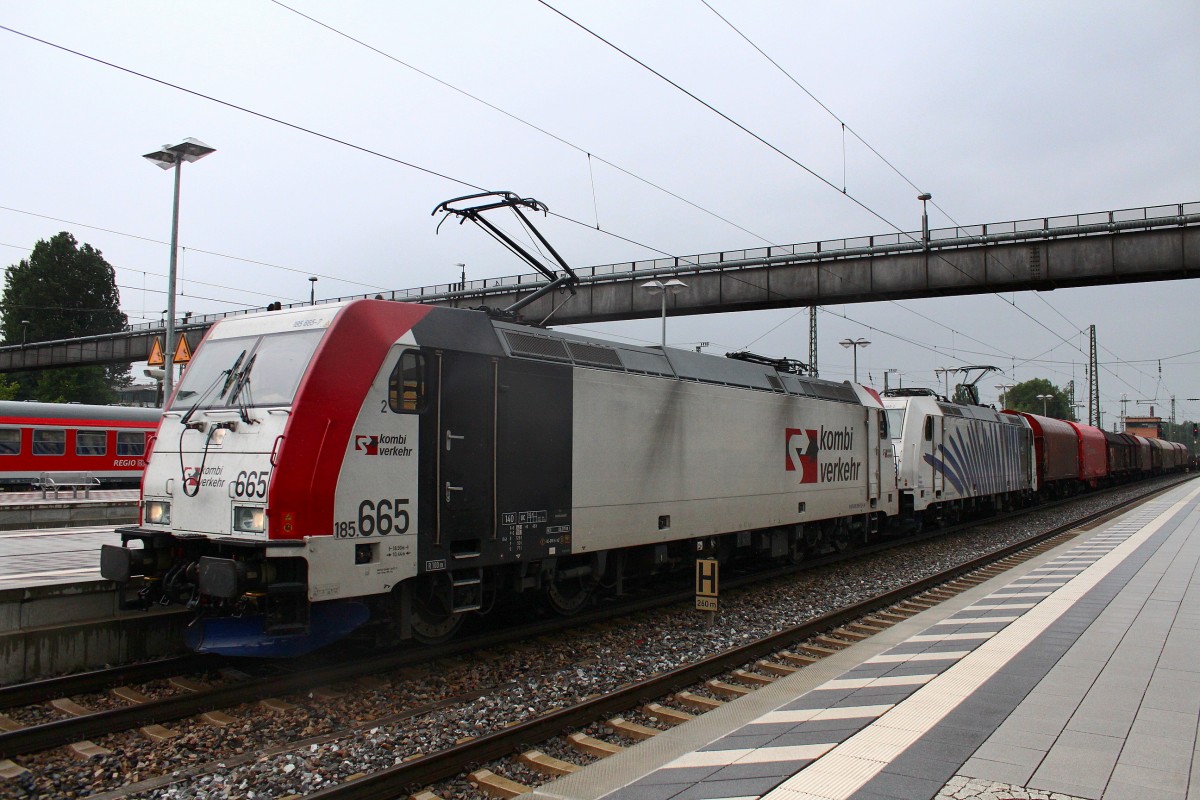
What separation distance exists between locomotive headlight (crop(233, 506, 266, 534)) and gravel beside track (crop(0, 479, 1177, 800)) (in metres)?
1.43

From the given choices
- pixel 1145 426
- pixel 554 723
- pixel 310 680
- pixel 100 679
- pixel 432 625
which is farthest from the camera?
pixel 1145 426

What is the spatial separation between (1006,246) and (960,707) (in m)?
24.5

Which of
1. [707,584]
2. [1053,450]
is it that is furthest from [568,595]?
[1053,450]

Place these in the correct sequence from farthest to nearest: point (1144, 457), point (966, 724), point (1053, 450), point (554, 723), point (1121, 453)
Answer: point (1144, 457) < point (1121, 453) < point (1053, 450) < point (554, 723) < point (966, 724)

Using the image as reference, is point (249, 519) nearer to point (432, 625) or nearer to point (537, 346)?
point (432, 625)

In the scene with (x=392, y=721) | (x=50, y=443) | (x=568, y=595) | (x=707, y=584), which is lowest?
(x=392, y=721)

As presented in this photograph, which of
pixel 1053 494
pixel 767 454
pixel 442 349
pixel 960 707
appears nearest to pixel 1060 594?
pixel 767 454

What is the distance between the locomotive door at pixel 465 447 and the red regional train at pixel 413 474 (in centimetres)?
2

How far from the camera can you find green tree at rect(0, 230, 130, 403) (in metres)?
64.0

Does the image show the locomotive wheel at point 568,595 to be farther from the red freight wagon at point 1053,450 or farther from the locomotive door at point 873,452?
the red freight wagon at point 1053,450

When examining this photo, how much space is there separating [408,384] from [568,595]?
3.93 meters

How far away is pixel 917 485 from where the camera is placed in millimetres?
19562

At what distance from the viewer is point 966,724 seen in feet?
18.6

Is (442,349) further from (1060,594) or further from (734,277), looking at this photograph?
(734,277)
